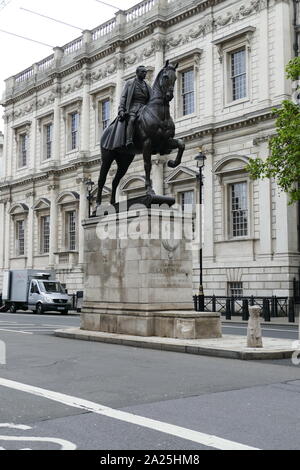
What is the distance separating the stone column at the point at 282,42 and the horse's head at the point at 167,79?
17596 mm

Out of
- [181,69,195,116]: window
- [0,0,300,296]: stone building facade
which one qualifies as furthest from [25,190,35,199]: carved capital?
[181,69,195,116]: window

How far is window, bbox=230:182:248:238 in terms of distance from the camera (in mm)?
34000

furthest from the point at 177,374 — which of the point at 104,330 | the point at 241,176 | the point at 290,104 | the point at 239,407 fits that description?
the point at 241,176

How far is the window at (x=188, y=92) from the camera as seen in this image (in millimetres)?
38062

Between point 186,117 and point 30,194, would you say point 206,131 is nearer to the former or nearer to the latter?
point 186,117

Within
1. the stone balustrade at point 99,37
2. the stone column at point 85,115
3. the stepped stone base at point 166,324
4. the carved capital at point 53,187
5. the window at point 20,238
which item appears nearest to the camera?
the stepped stone base at point 166,324

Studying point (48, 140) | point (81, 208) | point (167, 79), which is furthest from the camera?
point (48, 140)

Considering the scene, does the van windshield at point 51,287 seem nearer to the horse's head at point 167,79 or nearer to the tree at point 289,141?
the tree at point 289,141

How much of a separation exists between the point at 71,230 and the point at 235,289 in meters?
17.9

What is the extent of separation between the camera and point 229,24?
35281mm

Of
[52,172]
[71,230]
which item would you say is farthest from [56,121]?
[71,230]

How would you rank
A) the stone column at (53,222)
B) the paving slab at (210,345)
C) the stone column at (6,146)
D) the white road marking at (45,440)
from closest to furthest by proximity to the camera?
the white road marking at (45,440), the paving slab at (210,345), the stone column at (53,222), the stone column at (6,146)

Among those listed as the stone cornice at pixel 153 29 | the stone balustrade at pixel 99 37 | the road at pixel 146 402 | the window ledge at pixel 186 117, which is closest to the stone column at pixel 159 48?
the stone cornice at pixel 153 29

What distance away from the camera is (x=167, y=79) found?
15547mm
